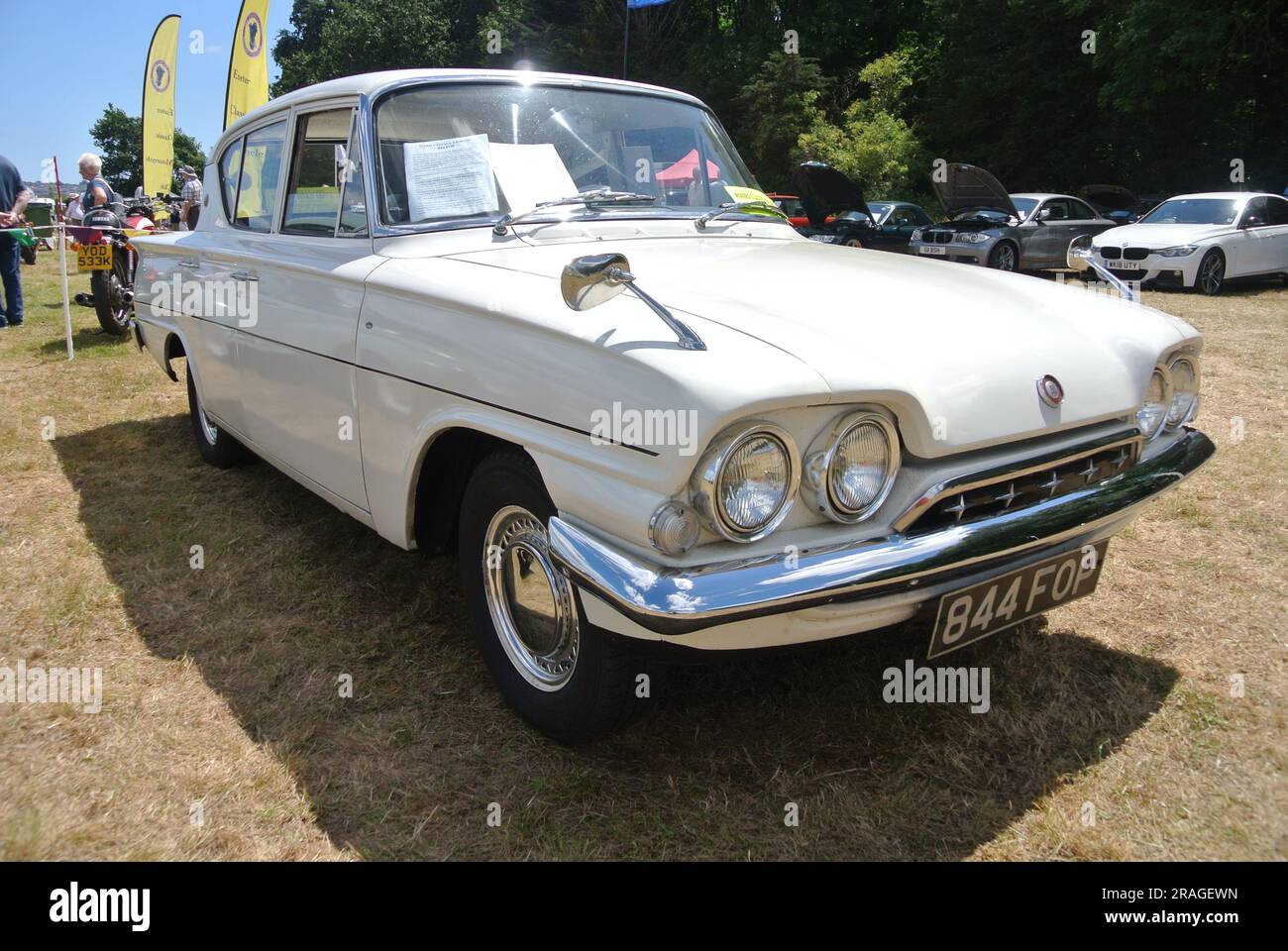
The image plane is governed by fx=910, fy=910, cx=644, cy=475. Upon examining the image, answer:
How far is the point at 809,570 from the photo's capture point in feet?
5.89

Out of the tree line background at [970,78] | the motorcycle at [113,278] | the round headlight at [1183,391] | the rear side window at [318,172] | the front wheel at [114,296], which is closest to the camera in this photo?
the round headlight at [1183,391]

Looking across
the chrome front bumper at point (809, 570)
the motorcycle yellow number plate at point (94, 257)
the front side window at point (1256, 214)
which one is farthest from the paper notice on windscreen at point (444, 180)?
the front side window at point (1256, 214)

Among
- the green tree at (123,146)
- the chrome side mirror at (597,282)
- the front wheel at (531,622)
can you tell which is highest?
the green tree at (123,146)

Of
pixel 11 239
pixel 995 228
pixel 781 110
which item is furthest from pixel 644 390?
pixel 781 110

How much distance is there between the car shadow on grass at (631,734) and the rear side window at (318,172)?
1283 millimetres

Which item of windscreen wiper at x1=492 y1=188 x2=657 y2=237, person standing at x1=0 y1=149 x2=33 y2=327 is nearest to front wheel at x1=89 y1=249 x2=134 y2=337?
person standing at x1=0 y1=149 x2=33 y2=327

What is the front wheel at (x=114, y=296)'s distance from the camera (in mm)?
7930

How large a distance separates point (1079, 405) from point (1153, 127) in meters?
22.7

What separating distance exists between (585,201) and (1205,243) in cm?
1097

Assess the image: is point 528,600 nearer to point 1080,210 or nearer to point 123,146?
point 1080,210

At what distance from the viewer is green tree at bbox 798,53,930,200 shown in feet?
72.4

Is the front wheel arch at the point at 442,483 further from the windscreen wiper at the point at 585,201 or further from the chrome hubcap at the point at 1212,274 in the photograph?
the chrome hubcap at the point at 1212,274

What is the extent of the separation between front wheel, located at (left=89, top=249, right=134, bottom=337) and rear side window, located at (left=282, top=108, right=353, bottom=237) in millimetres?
5508

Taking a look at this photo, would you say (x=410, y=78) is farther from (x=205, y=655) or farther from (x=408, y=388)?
(x=205, y=655)
